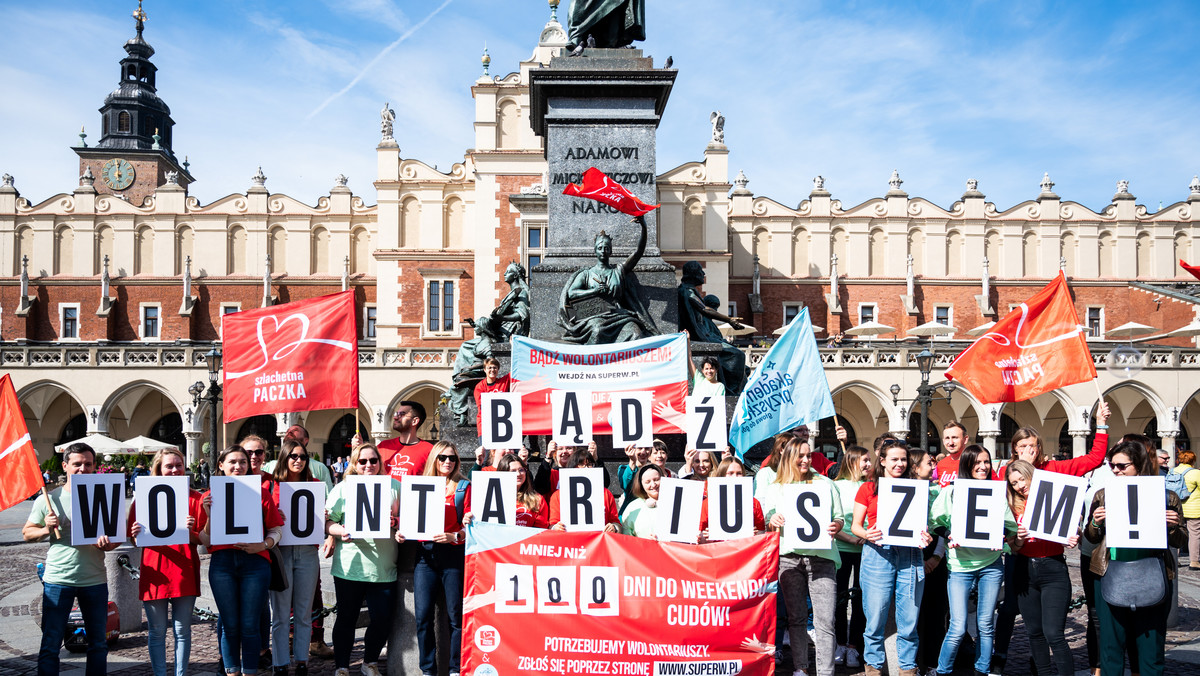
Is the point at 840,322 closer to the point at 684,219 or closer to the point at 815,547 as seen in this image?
the point at 684,219

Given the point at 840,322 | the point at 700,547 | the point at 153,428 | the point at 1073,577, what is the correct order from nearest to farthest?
1. the point at 700,547
2. the point at 1073,577
3. the point at 153,428
4. the point at 840,322

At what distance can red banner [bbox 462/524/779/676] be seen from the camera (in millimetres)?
5344

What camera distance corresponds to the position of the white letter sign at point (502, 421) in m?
6.73

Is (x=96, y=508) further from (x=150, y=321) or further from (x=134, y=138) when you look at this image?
(x=134, y=138)

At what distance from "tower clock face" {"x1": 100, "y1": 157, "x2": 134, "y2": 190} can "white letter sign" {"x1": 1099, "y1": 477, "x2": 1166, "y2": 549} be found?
65.1 meters

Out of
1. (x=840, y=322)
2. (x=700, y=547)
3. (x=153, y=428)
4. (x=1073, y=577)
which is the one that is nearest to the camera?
(x=700, y=547)

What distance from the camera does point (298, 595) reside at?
20.1 ft

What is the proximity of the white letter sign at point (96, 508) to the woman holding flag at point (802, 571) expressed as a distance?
12.7ft

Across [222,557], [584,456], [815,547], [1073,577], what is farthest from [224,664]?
[1073,577]

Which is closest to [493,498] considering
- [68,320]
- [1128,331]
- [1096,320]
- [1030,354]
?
[1030,354]

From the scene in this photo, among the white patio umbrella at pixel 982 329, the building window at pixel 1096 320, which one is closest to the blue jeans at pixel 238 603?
the white patio umbrella at pixel 982 329

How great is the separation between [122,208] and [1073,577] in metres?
40.8

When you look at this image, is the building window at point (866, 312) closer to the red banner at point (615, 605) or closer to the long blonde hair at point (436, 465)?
the long blonde hair at point (436, 465)

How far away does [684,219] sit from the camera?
39500mm
